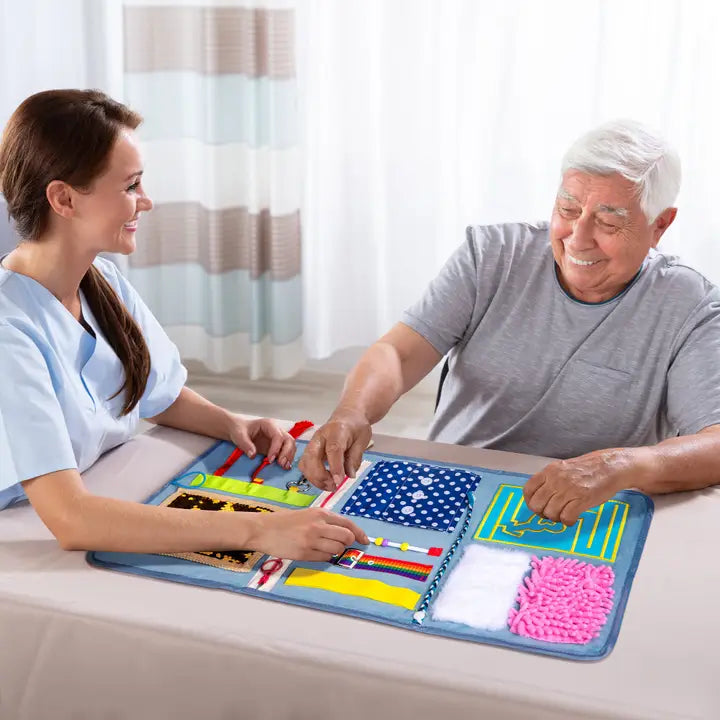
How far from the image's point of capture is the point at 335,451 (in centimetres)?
160

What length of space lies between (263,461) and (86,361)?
319 mm

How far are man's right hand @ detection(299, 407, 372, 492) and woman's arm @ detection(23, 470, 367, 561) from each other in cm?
20

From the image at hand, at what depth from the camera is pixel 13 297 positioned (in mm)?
1488

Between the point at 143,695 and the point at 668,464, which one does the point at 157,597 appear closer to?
the point at 143,695

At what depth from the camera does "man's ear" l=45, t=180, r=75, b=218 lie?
4.96 ft

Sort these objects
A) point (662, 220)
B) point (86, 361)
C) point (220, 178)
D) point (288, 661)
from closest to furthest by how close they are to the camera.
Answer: point (288, 661) < point (86, 361) < point (662, 220) < point (220, 178)

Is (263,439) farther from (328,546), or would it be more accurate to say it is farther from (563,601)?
(563,601)

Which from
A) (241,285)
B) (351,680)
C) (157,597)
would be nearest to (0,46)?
(241,285)

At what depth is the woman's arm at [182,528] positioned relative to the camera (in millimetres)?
1332

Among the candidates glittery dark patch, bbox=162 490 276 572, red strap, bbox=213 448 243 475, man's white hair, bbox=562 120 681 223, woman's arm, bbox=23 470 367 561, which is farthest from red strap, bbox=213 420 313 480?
man's white hair, bbox=562 120 681 223

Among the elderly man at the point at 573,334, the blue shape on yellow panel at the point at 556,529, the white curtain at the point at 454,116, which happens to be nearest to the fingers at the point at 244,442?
the elderly man at the point at 573,334

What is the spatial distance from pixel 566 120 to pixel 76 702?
2.41 meters

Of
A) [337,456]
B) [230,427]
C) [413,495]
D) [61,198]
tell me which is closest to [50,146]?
[61,198]

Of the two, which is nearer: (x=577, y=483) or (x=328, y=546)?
(x=328, y=546)
